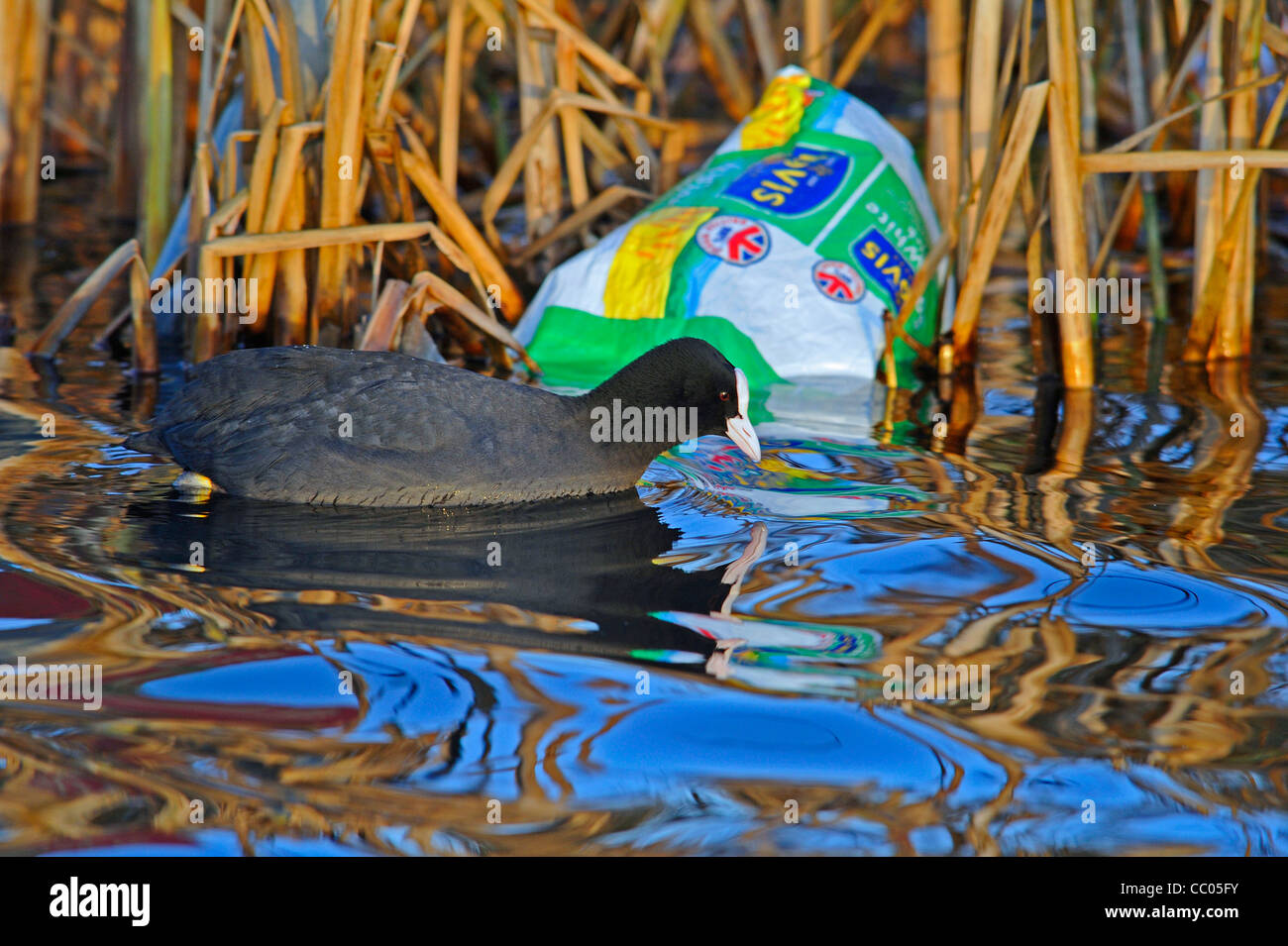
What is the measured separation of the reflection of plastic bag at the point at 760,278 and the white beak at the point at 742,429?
1.13m

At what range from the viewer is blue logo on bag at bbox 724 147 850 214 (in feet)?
16.1

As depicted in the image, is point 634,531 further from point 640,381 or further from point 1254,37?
point 1254,37

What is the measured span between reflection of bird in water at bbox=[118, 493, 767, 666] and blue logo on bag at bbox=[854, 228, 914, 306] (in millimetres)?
1632

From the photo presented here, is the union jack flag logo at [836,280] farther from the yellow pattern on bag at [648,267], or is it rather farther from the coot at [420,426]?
the coot at [420,426]

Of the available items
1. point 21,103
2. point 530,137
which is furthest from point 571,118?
point 21,103

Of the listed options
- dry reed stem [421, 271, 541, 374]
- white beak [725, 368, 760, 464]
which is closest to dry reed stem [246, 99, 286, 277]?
dry reed stem [421, 271, 541, 374]

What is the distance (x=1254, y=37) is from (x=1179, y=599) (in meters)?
2.36

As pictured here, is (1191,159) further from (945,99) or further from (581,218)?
(581,218)

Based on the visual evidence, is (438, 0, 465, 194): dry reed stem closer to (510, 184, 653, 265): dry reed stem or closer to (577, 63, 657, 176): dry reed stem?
(510, 184, 653, 265): dry reed stem

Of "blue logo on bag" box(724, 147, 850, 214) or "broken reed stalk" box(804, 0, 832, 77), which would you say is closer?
"blue logo on bag" box(724, 147, 850, 214)

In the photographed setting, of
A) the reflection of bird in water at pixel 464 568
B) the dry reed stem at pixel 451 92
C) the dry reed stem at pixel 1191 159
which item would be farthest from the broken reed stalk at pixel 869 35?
the reflection of bird in water at pixel 464 568

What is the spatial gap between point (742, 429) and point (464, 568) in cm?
90

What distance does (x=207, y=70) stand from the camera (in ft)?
14.9

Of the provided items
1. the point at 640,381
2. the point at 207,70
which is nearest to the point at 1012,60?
the point at 640,381
